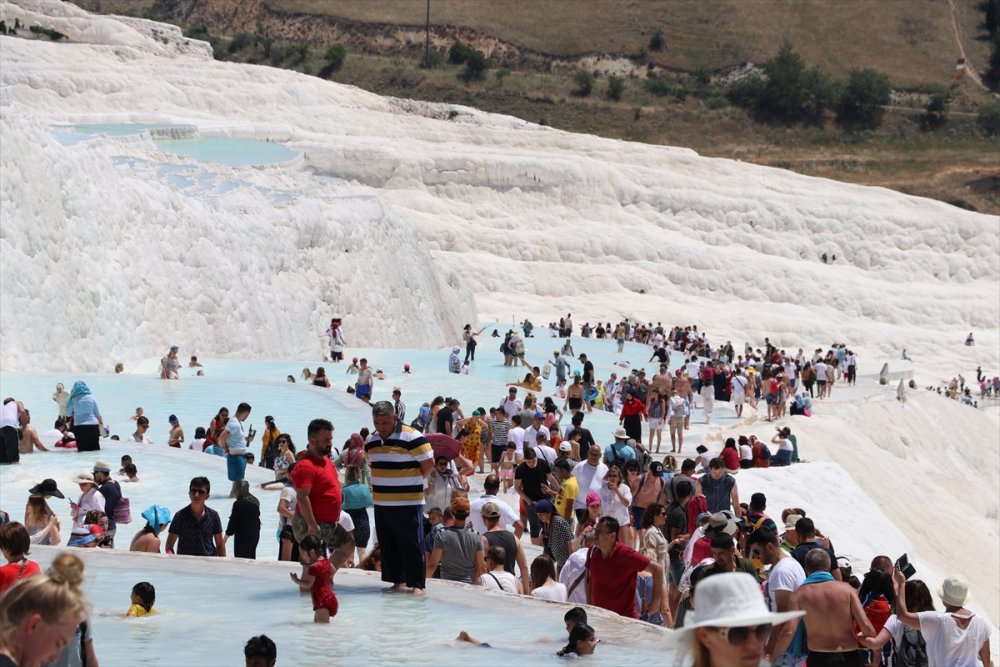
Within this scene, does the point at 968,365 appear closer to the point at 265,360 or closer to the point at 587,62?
the point at 265,360

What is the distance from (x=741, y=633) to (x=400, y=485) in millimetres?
Answer: 4431

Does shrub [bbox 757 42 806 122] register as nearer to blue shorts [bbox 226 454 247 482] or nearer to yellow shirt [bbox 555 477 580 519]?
blue shorts [bbox 226 454 247 482]

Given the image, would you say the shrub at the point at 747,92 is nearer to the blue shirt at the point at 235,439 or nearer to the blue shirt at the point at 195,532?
the blue shirt at the point at 235,439

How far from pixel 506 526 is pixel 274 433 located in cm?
A: 553

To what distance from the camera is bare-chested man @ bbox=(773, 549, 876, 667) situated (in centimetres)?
668

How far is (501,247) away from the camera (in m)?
51.6

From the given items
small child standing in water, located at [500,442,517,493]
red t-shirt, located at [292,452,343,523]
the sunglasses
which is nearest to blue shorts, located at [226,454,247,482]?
small child standing in water, located at [500,442,517,493]

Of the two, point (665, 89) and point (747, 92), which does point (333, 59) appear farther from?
point (747, 92)

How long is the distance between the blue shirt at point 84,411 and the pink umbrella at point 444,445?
17.9ft

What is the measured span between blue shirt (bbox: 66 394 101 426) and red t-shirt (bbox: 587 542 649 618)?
7.33m

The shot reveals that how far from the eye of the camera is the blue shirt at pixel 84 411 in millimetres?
14102

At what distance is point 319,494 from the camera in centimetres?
845

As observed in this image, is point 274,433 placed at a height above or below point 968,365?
above

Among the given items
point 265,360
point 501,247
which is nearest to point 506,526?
point 265,360
